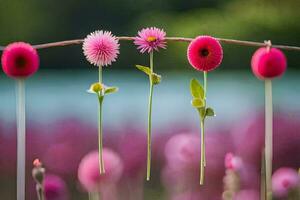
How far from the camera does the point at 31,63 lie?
33.1 inches

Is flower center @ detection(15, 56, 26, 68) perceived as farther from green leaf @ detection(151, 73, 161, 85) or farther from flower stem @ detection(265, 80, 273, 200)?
flower stem @ detection(265, 80, 273, 200)

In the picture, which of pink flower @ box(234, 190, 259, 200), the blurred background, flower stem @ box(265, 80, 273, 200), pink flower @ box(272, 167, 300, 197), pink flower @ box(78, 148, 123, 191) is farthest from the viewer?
the blurred background

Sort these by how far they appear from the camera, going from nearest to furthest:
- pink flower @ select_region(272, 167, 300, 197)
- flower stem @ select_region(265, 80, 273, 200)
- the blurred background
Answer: flower stem @ select_region(265, 80, 273, 200) < pink flower @ select_region(272, 167, 300, 197) < the blurred background

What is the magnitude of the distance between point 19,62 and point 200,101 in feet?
0.58

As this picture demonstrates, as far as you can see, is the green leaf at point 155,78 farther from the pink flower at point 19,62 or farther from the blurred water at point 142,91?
the blurred water at point 142,91

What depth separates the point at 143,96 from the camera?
4027 millimetres

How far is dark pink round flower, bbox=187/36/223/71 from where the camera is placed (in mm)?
850

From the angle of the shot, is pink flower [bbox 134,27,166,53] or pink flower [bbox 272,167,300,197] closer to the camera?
pink flower [bbox 134,27,166,53]

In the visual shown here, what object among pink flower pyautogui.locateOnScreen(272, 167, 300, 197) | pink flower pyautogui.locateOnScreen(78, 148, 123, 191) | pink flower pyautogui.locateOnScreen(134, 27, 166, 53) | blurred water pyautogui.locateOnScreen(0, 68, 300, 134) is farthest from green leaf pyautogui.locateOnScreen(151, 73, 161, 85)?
blurred water pyautogui.locateOnScreen(0, 68, 300, 134)

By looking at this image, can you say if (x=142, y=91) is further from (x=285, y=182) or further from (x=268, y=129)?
(x=268, y=129)

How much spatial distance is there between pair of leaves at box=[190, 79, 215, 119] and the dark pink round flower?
37mm

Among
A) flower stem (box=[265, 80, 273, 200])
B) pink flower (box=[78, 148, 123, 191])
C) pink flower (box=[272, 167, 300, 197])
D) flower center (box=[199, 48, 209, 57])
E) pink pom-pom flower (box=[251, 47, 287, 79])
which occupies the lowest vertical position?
pink flower (box=[272, 167, 300, 197])

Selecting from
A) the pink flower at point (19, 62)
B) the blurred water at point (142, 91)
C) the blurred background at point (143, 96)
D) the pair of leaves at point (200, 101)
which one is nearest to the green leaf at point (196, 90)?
the pair of leaves at point (200, 101)

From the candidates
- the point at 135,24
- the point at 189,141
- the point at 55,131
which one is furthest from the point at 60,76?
the point at 189,141
